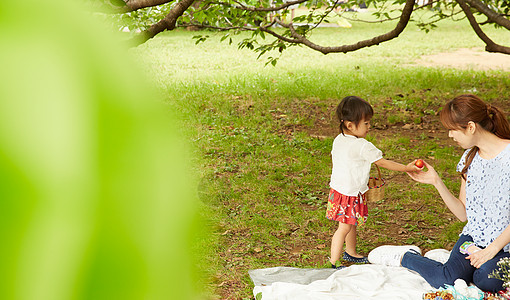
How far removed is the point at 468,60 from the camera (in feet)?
39.1

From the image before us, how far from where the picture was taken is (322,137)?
21.3 ft

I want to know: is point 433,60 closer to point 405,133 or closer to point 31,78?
point 405,133

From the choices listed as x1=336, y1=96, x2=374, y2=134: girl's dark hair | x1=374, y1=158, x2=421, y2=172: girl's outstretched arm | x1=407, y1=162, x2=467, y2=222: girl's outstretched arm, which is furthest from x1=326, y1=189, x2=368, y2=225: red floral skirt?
x1=336, y1=96, x2=374, y2=134: girl's dark hair

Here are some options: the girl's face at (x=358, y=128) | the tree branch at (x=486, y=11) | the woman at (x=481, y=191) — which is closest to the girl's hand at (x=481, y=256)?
the woman at (x=481, y=191)

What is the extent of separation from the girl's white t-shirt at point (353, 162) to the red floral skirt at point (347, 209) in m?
0.04

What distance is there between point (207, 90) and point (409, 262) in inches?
221

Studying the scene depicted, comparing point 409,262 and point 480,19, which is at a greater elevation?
point 409,262

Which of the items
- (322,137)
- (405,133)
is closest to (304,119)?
(322,137)

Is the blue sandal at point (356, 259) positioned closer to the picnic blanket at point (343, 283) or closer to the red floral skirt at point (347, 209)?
the picnic blanket at point (343, 283)

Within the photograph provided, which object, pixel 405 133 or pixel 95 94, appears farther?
pixel 405 133

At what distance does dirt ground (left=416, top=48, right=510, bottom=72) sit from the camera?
11062 millimetres

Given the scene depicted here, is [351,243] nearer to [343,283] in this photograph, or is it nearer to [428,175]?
[343,283]

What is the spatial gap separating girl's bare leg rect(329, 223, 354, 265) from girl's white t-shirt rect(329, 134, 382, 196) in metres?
0.23

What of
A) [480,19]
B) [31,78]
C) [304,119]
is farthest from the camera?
[480,19]
